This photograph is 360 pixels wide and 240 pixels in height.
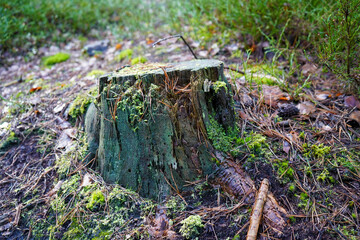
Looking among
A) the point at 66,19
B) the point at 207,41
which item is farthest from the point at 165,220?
the point at 66,19

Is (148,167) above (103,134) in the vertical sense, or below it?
below

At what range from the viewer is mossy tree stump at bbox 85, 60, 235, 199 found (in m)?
1.97

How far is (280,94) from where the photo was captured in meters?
2.68

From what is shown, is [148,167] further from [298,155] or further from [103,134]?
[298,155]

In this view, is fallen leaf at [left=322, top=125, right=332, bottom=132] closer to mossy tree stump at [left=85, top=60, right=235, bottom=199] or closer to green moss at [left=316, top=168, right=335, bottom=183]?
green moss at [left=316, top=168, right=335, bottom=183]

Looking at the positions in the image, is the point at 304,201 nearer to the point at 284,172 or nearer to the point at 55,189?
the point at 284,172

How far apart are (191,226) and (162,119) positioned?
2.74 feet

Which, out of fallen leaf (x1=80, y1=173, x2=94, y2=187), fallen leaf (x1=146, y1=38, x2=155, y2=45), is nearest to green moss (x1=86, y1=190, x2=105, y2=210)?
fallen leaf (x1=80, y1=173, x2=94, y2=187)

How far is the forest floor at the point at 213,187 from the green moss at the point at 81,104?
0.04 ft

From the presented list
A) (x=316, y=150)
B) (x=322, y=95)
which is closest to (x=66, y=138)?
(x=316, y=150)

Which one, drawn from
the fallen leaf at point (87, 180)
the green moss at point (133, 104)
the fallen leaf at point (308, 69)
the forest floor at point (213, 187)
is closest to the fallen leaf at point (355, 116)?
the forest floor at point (213, 187)

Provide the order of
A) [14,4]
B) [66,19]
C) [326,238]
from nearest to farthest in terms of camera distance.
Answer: [326,238], [14,4], [66,19]

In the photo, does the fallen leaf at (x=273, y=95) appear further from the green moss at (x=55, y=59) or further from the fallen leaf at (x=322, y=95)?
the green moss at (x=55, y=59)

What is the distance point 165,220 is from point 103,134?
2.99ft
